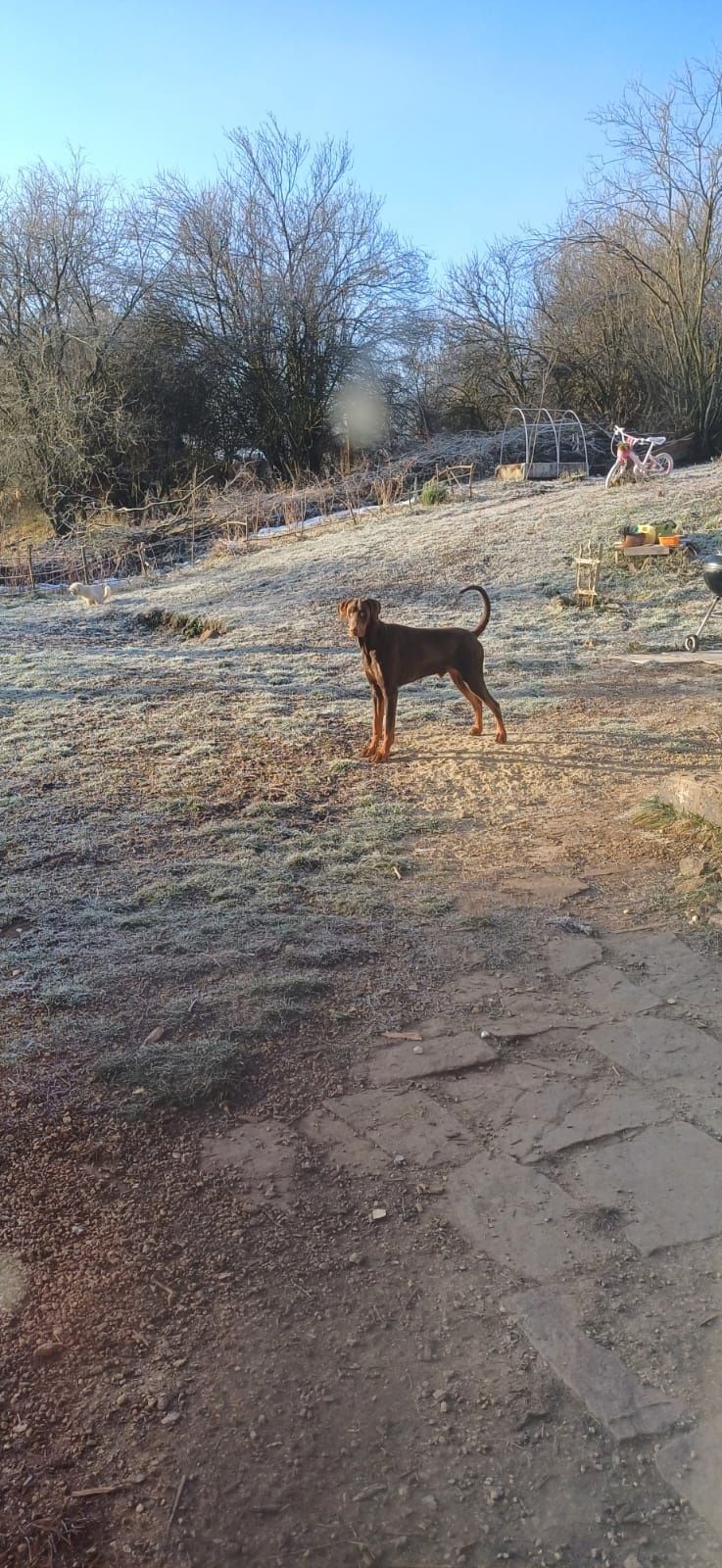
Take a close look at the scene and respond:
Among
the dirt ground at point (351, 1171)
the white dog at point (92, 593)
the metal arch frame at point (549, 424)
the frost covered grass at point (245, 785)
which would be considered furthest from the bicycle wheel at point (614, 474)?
the dirt ground at point (351, 1171)

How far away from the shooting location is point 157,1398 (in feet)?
5.70

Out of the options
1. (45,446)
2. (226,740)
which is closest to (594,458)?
(45,446)

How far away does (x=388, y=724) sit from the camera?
552 centimetres

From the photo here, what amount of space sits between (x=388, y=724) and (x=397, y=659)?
0.38 metres

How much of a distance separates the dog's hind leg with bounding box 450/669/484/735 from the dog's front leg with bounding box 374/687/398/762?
41 cm

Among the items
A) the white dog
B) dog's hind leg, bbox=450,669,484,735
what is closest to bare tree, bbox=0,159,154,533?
the white dog

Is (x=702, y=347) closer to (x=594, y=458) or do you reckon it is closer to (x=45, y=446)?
(x=594, y=458)

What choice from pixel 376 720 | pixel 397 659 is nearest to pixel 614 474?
pixel 376 720

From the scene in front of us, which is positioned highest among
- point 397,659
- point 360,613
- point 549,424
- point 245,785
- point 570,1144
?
point 549,424

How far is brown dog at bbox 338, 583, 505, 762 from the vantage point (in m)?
5.18

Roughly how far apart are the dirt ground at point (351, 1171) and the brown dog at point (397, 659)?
549 millimetres

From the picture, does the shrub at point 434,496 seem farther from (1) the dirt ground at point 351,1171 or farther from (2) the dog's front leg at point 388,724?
(1) the dirt ground at point 351,1171

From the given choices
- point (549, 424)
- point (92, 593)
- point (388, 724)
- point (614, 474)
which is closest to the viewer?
point (388, 724)

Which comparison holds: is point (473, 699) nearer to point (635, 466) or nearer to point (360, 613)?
point (360, 613)
